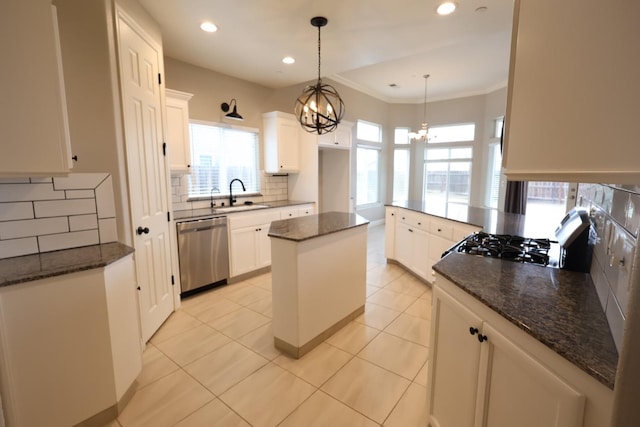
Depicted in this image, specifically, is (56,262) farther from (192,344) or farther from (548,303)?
(548,303)

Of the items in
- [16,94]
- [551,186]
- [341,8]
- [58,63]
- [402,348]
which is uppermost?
[341,8]

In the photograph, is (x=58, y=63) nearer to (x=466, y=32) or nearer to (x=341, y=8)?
(x=341, y=8)

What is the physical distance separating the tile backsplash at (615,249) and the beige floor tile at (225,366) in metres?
2.06

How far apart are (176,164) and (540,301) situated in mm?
3537

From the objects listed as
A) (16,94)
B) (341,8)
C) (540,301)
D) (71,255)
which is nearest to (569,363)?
(540,301)

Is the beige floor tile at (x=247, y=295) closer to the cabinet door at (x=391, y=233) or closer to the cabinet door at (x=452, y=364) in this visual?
the cabinet door at (x=391, y=233)

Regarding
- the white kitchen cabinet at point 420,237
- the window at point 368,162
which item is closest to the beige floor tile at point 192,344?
the white kitchen cabinet at point 420,237

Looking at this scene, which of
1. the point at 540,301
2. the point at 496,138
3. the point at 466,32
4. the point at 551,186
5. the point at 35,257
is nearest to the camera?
the point at 540,301

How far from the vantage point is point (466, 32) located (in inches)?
118

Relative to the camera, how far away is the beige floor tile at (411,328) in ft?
8.31

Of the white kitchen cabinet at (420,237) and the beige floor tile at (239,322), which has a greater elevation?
the white kitchen cabinet at (420,237)

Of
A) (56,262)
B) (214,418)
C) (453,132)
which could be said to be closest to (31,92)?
(56,262)

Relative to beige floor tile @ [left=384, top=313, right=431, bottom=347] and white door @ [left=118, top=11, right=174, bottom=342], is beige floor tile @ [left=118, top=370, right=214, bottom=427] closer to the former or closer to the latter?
white door @ [left=118, top=11, right=174, bottom=342]

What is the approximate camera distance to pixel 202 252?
341cm
